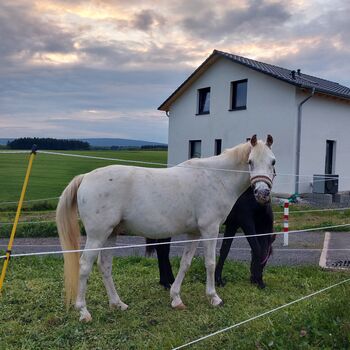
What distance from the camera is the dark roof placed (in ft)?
47.1

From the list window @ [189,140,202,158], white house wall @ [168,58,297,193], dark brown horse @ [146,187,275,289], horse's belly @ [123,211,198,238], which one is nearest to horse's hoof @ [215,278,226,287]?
dark brown horse @ [146,187,275,289]

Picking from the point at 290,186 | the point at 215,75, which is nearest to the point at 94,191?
the point at 290,186

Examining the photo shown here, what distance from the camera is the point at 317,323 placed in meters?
3.28

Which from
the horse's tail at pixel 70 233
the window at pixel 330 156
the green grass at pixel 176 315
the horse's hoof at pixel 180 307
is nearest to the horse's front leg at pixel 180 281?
the horse's hoof at pixel 180 307

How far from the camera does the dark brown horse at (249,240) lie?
4.75 metres

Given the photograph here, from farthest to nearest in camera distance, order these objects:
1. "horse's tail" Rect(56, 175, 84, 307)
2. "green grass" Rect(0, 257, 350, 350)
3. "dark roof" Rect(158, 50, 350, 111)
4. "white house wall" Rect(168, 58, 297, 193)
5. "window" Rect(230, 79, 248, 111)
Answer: "window" Rect(230, 79, 248, 111), "white house wall" Rect(168, 58, 297, 193), "dark roof" Rect(158, 50, 350, 111), "horse's tail" Rect(56, 175, 84, 307), "green grass" Rect(0, 257, 350, 350)

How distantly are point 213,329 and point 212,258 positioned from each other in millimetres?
806

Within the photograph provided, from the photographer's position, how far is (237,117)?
54.8ft

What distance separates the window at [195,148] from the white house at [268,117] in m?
0.05

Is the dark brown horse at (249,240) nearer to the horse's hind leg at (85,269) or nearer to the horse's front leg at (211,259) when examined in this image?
the horse's front leg at (211,259)

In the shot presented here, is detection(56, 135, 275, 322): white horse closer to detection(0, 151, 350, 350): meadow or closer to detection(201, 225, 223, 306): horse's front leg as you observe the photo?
detection(201, 225, 223, 306): horse's front leg

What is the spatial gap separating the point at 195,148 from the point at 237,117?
11.1 feet

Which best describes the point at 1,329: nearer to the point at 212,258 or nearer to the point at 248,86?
the point at 212,258

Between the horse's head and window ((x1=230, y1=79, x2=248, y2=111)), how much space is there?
13236 mm
